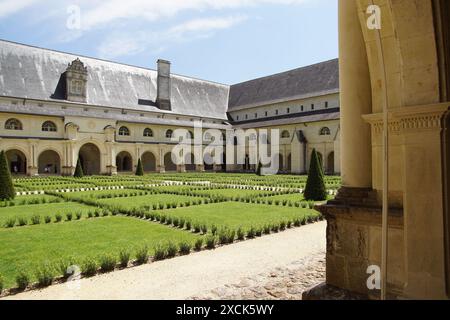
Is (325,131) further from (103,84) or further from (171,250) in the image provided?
(171,250)

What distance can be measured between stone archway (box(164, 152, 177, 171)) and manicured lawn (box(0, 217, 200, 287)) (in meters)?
35.8

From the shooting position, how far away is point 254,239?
8.97 m

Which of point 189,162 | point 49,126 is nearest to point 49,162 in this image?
point 49,126

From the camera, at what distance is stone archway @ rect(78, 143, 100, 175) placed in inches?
1615

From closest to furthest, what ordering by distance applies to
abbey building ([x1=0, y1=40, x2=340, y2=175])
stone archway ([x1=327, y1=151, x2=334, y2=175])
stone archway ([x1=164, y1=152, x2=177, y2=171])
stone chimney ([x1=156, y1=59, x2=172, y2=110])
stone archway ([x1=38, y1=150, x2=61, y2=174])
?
abbey building ([x1=0, y1=40, x2=340, y2=175]), stone archway ([x1=38, y1=150, x2=61, y2=174]), stone archway ([x1=327, y1=151, x2=334, y2=175]), stone archway ([x1=164, y1=152, x2=177, y2=171]), stone chimney ([x1=156, y1=59, x2=172, y2=110])

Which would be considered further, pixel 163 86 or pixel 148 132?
pixel 163 86

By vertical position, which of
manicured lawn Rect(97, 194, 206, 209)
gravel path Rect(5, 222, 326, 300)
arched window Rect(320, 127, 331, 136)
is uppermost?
arched window Rect(320, 127, 331, 136)

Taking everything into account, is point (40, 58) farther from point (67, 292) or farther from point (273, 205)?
point (67, 292)

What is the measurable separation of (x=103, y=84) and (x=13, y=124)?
1256 centimetres

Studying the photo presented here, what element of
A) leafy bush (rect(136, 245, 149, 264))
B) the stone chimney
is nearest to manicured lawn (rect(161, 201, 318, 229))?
leafy bush (rect(136, 245, 149, 264))

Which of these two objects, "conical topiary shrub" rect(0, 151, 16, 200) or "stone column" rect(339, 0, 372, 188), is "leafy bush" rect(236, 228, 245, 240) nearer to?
"stone column" rect(339, 0, 372, 188)

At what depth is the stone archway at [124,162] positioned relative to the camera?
45084 mm

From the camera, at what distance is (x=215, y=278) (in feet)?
19.1
